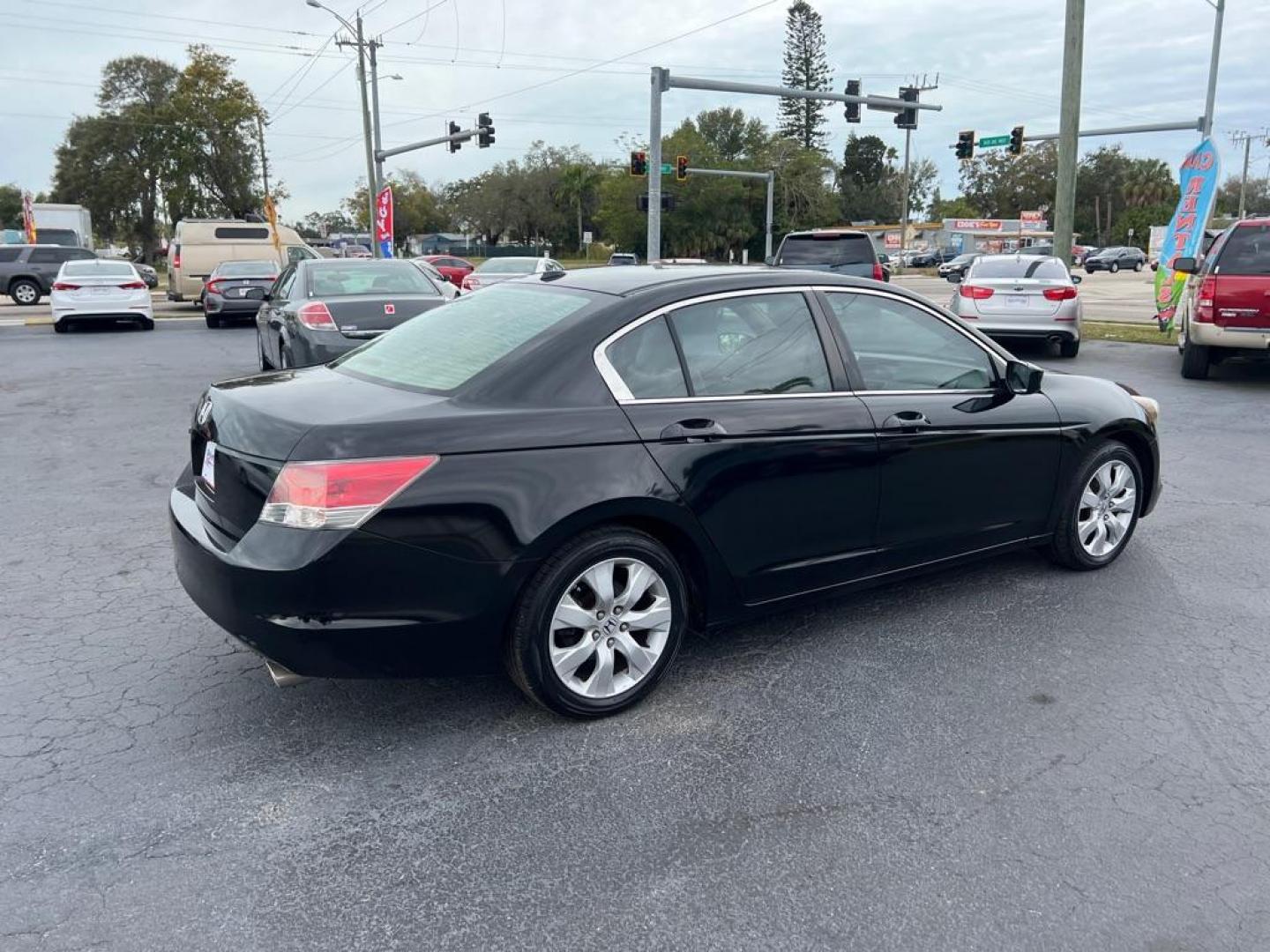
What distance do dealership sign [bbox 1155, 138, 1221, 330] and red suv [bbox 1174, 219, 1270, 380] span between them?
473 centimetres

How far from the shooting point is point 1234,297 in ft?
36.1

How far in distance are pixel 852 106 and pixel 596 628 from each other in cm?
2744

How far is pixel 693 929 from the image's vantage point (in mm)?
2512

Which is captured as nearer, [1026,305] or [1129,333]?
[1026,305]

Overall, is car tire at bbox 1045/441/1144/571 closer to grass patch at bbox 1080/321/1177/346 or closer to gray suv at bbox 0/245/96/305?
grass patch at bbox 1080/321/1177/346

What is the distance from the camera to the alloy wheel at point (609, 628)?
11.2 feet

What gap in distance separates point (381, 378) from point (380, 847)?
69.1 inches

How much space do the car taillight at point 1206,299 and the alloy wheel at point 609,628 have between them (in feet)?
33.3

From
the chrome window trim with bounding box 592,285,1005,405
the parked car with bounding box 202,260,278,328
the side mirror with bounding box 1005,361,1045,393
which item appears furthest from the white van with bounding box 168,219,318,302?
the side mirror with bounding box 1005,361,1045,393

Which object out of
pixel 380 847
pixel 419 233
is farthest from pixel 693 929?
pixel 419 233

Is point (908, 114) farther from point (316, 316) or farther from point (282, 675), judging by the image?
point (282, 675)

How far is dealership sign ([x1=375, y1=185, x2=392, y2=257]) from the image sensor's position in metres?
30.6

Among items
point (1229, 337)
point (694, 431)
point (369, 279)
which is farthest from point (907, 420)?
point (1229, 337)

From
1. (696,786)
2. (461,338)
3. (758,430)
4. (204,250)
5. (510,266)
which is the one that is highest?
(204,250)
